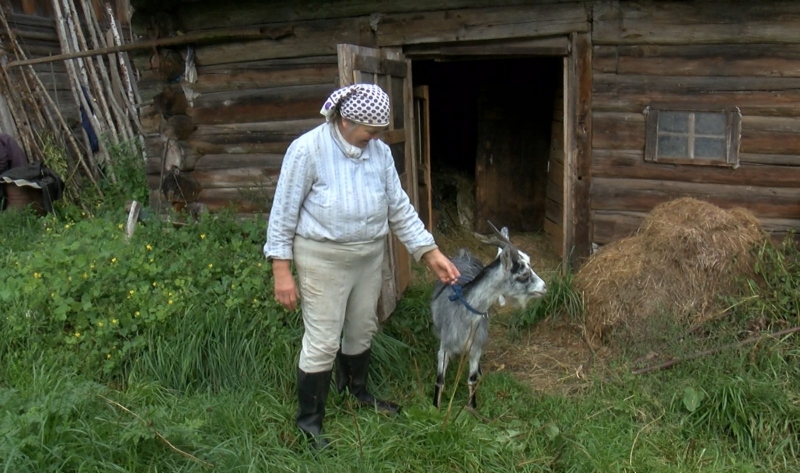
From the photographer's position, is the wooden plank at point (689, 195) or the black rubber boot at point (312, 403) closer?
the black rubber boot at point (312, 403)

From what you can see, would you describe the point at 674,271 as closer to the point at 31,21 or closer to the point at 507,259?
the point at 507,259

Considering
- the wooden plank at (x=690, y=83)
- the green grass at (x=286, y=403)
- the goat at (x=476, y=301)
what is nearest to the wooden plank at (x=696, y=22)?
the wooden plank at (x=690, y=83)

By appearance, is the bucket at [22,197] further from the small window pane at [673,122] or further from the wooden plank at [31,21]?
the small window pane at [673,122]

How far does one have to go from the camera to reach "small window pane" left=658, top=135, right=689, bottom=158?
5809 millimetres

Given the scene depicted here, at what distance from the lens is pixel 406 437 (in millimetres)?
3867

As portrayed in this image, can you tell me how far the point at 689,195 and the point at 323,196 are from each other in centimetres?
374

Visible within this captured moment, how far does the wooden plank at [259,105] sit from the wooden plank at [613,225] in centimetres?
273

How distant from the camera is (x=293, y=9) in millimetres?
6301

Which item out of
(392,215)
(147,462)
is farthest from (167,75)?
(147,462)

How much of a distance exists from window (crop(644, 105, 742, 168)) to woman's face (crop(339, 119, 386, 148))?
324 cm

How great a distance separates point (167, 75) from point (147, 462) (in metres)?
4.34

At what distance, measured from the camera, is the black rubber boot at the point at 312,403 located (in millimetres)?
3934

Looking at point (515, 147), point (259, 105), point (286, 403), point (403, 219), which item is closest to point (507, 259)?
point (403, 219)

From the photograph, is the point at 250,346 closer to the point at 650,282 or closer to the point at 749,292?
the point at 650,282
